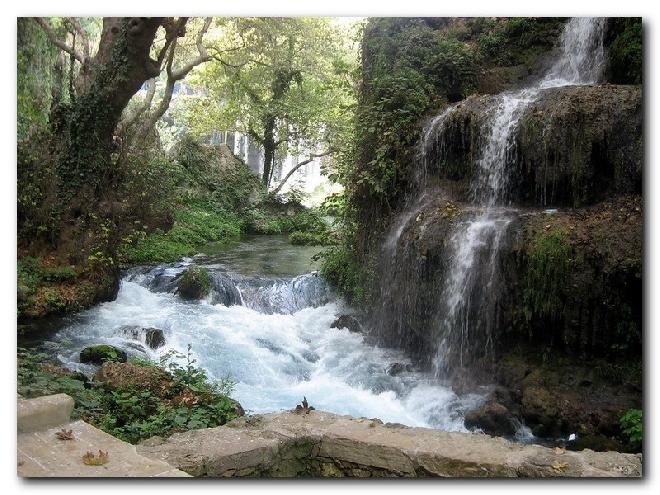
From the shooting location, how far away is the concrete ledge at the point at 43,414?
2.84 meters

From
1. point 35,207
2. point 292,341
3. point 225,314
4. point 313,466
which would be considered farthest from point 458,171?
point 35,207

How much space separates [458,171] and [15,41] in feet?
14.1

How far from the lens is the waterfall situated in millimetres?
5129

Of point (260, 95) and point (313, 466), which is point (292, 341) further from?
point (260, 95)

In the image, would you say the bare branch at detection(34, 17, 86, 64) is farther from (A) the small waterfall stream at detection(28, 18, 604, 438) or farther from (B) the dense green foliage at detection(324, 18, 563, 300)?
(B) the dense green foliage at detection(324, 18, 563, 300)

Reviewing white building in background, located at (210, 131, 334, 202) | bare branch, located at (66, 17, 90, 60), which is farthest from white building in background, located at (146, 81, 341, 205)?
bare branch, located at (66, 17, 90, 60)

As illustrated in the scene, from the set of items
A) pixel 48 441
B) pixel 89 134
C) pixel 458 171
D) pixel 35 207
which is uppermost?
pixel 89 134

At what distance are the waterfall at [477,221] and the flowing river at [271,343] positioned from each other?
0.50m

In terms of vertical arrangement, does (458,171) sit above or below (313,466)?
above

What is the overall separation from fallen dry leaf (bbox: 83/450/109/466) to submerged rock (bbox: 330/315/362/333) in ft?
13.3

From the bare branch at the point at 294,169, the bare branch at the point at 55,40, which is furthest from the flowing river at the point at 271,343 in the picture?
the bare branch at the point at 294,169

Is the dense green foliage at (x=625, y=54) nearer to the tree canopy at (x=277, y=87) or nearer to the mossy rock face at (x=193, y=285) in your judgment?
the tree canopy at (x=277, y=87)

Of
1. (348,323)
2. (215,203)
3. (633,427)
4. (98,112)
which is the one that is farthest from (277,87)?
(633,427)

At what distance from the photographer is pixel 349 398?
192 inches
